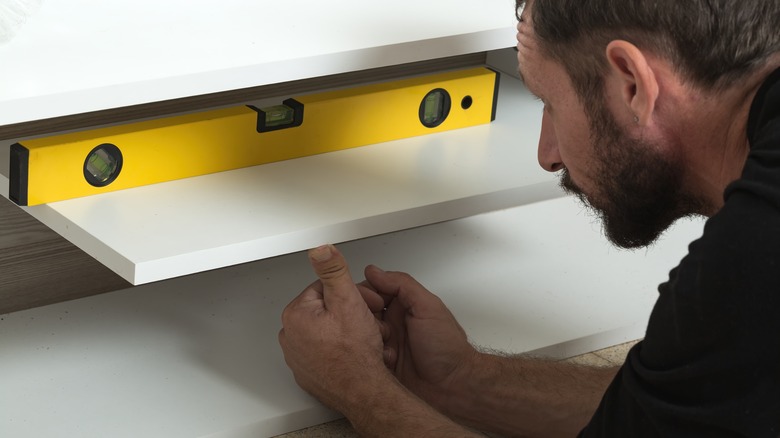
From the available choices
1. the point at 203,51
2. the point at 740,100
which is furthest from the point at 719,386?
the point at 203,51

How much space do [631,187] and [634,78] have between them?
0.45ft

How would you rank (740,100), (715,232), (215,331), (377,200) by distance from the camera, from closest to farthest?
(715,232)
(740,100)
(377,200)
(215,331)

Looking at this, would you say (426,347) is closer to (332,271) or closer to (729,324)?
(332,271)

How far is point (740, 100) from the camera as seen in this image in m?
0.90

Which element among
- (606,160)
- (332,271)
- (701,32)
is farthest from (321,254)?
(701,32)

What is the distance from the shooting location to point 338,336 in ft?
3.80

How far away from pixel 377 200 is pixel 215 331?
0.98 ft

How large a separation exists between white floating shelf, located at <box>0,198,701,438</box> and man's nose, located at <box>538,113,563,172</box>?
13.5 inches

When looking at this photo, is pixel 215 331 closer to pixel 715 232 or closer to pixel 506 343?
pixel 506 343

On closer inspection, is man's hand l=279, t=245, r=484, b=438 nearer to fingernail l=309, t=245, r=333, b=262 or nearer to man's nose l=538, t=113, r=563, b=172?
fingernail l=309, t=245, r=333, b=262

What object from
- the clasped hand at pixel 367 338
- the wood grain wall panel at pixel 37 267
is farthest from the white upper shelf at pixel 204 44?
the wood grain wall panel at pixel 37 267

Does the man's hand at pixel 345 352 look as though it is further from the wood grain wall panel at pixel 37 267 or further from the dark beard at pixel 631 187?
the wood grain wall panel at pixel 37 267

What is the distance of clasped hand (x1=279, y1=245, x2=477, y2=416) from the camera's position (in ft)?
3.79

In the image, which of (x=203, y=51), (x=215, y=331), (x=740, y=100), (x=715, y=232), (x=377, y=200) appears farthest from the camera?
(x=215, y=331)
